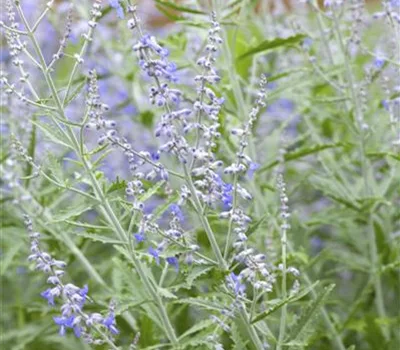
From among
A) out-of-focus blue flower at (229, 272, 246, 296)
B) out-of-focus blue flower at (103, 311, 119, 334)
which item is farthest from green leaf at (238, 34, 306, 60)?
out-of-focus blue flower at (103, 311, 119, 334)

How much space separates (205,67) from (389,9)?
948mm

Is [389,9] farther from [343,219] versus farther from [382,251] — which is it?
[382,251]

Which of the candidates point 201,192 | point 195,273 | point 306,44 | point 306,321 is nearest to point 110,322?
point 195,273

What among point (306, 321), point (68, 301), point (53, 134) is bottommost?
point (306, 321)

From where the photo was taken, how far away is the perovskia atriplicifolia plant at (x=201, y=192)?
1.93 metres

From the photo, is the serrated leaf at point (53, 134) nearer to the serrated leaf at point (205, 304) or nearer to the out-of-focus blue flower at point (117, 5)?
the out-of-focus blue flower at point (117, 5)

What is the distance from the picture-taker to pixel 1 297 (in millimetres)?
3486

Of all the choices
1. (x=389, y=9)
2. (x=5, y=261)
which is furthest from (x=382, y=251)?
(x=5, y=261)

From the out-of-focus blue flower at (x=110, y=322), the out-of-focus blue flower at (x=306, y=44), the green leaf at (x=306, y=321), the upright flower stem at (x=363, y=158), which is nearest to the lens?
the out-of-focus blue flower at (x=110, y=322)

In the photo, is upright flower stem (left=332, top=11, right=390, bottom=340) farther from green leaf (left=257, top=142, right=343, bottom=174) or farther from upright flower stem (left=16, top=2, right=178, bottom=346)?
upright flower stem (left=16, top=2, right=178, bottom=346)

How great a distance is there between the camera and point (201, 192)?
6.23 feet

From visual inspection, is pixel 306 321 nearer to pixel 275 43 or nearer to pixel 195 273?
pixel 195 273

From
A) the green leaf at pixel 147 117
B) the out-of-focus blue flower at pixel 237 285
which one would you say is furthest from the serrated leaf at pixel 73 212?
the green leaf at pixel 147 117

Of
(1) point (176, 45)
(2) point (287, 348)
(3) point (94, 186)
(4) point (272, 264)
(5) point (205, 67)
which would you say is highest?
(1) point (176, 45)
